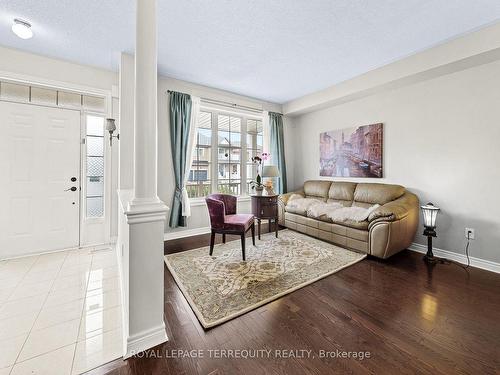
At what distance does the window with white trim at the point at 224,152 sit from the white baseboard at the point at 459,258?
3.13 metres

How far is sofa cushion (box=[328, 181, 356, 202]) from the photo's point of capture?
3.92 meters

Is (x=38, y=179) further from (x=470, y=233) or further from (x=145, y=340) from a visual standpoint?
(x=470, y=233)

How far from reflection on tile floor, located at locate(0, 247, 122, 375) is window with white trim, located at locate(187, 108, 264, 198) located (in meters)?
2.05

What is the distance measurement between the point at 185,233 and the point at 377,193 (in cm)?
335

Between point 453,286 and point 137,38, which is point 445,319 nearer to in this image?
point 453,286

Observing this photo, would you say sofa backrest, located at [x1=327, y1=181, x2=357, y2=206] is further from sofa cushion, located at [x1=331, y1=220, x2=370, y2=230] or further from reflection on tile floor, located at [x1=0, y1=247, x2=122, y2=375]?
reflection on tile floor, located at [x1=0, y1=247, x2=122, y2=375]

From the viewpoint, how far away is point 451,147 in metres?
2.92

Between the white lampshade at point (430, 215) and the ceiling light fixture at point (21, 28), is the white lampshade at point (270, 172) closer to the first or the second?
the white lampshade at point (430, 215)

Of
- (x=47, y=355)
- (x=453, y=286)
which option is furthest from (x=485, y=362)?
(x=47, y=355)

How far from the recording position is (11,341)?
150 cm

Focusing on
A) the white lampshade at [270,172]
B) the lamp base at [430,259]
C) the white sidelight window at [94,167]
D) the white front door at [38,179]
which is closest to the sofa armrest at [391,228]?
the lamp base at [430,259]

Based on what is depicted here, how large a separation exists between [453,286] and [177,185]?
385cm

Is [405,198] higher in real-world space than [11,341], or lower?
higher

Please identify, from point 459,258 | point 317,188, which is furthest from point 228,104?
point 459,258
